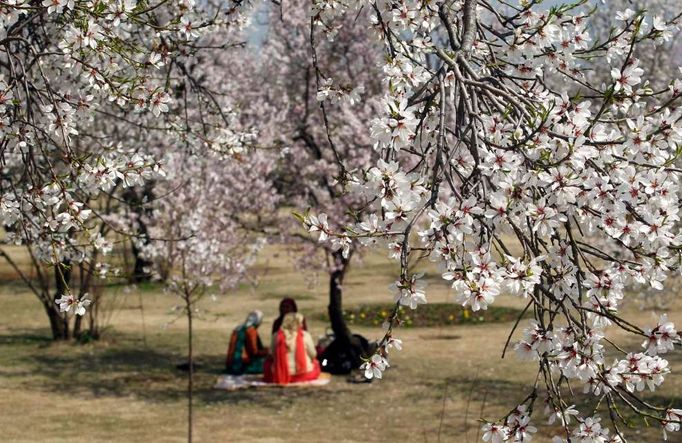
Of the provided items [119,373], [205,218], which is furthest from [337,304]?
[119,373]

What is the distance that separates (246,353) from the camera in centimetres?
1648

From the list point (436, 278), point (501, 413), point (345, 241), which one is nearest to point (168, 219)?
point (501, 413)

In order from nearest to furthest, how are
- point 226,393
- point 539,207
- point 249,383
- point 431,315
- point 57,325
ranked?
1. point 539,207
2. point 226,393
3. point 249,383
4. point 57,325
5. point 431,315

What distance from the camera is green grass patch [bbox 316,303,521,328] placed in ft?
72.3

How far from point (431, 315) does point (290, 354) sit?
7533mm

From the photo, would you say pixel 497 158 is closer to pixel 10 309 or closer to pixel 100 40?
pixel 100 40

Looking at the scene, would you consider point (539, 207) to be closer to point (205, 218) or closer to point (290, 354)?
point (290, 354)

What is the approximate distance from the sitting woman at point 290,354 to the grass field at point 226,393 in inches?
18.0

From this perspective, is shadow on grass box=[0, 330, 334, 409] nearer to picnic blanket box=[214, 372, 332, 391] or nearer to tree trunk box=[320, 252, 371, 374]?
picnic blanket box=[214, 372, 332, 391]

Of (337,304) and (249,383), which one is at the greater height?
(337,304)

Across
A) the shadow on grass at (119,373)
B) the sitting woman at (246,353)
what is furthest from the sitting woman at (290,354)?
the sitting woman at (246,353)

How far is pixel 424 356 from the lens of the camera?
17.8 m

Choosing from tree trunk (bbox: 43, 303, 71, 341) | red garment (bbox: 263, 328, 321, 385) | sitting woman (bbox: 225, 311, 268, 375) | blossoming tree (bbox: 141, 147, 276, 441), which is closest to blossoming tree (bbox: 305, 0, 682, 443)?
blossoming tree (bbox: 141, 147, 276, 441)

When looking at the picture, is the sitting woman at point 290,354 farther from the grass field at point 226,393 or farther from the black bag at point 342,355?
the black bag at point 342,355
